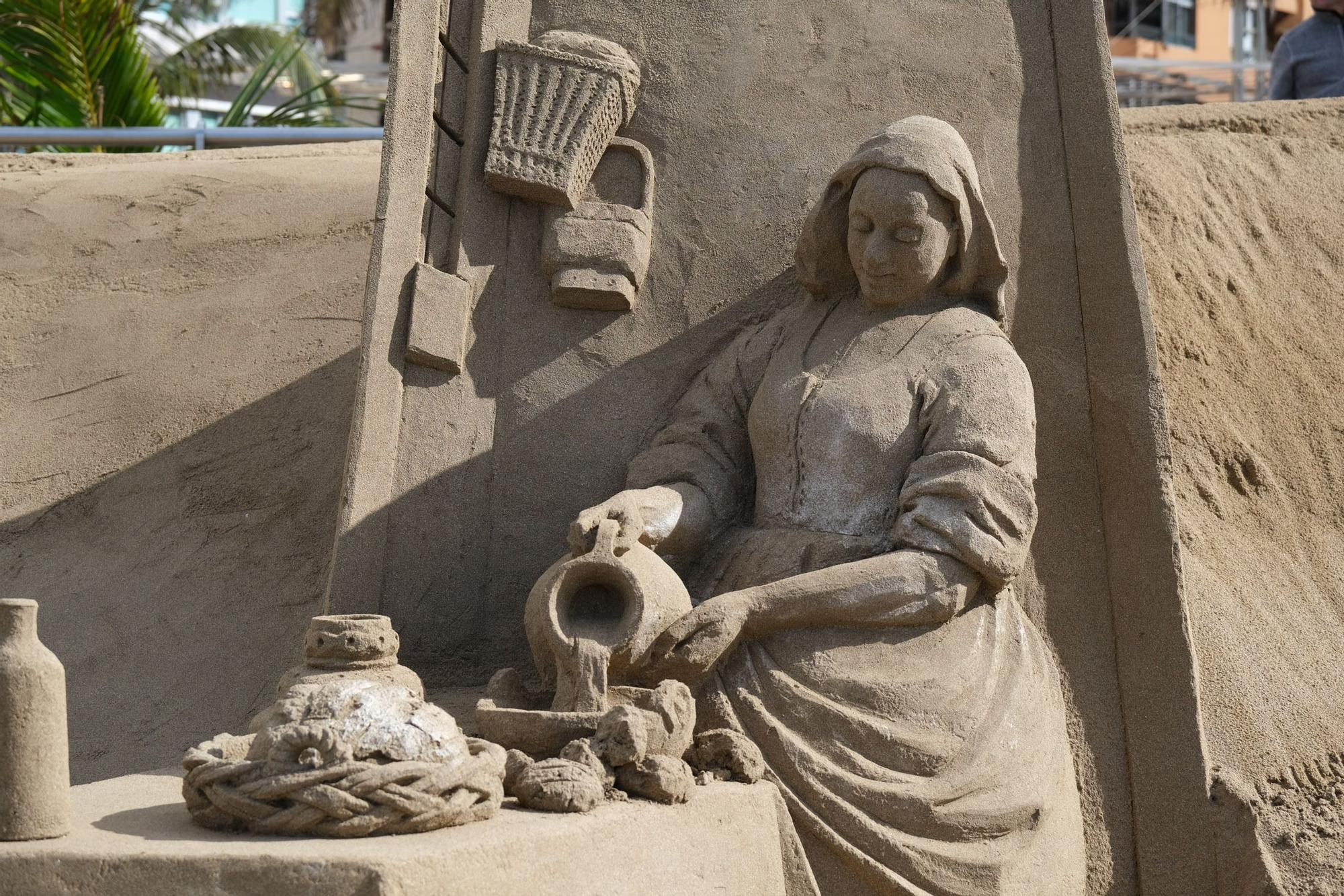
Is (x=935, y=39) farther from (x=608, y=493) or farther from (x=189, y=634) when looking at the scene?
(x=189, y=634)

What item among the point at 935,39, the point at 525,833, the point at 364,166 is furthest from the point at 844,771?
the point at 364,166

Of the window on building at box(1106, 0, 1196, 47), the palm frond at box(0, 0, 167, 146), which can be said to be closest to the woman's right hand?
the palm frond at box(0, 0, 167, 146)

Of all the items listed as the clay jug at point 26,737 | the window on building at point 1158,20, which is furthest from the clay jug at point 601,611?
the window on building at point 1158,20

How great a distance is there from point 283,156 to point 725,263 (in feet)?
11.2

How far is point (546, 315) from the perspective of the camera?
610 cm

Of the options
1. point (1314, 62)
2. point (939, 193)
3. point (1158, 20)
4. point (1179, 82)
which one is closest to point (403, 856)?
point (939, 193)

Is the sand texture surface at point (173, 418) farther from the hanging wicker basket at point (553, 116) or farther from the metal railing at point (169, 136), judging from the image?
the hanging wicker basket at point (553, 116)

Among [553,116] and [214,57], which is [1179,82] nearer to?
[214,57]

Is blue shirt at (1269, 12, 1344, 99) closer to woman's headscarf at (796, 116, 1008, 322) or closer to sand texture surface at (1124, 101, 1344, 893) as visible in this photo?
sand texture surface at (1124, 101, 1344, 893)

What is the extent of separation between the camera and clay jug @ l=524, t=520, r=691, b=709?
475 centimetres

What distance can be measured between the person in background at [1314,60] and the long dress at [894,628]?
4.42 m

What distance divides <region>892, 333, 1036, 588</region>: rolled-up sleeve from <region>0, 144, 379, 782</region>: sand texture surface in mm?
2474

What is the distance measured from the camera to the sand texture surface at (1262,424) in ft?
19.4

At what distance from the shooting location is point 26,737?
3816mm
